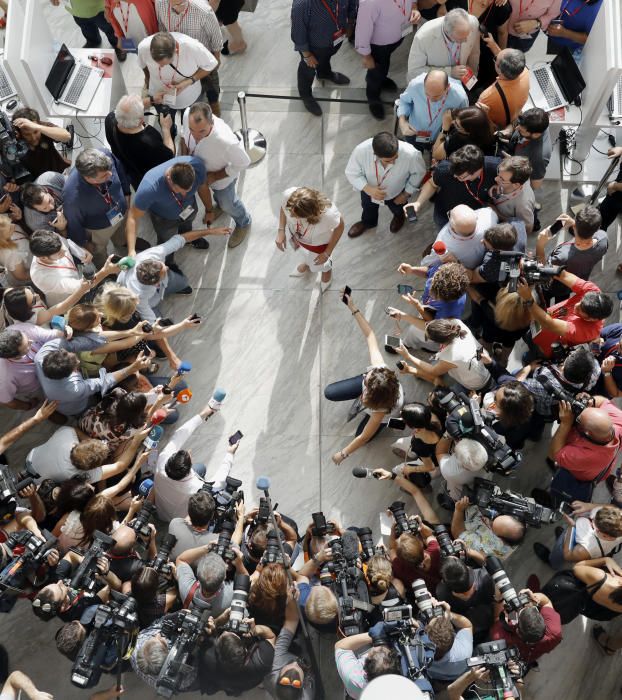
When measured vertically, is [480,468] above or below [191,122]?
below

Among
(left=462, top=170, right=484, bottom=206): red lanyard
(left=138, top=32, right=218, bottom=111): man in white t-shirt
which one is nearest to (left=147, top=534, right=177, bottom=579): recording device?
(left=462, top=170, right=484, bottom=206): red lanyard

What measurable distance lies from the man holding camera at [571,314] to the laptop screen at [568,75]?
7.00 ft

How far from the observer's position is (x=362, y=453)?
5859 millimetres

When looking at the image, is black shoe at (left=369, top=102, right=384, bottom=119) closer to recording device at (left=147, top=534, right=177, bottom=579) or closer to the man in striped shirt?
the man in striped shirt

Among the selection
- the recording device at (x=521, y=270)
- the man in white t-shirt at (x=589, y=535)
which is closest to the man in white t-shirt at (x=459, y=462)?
the man in white t-shirt at (x=589, y=535)

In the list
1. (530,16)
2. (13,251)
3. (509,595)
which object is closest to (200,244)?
(13,251)

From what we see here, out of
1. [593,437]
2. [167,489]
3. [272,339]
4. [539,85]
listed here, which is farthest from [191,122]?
[593,437]

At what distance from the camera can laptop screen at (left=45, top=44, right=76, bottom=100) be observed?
Answer: 659 cm

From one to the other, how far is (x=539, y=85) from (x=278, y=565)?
4713mm

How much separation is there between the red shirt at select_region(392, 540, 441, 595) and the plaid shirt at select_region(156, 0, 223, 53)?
4.52 metres

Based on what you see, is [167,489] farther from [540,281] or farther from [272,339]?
[540,281]

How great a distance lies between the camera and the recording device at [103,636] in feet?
13.8

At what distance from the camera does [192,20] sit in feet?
20.5

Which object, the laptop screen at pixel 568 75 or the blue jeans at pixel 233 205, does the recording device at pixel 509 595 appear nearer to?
the blue jeans at pixel 233 205
